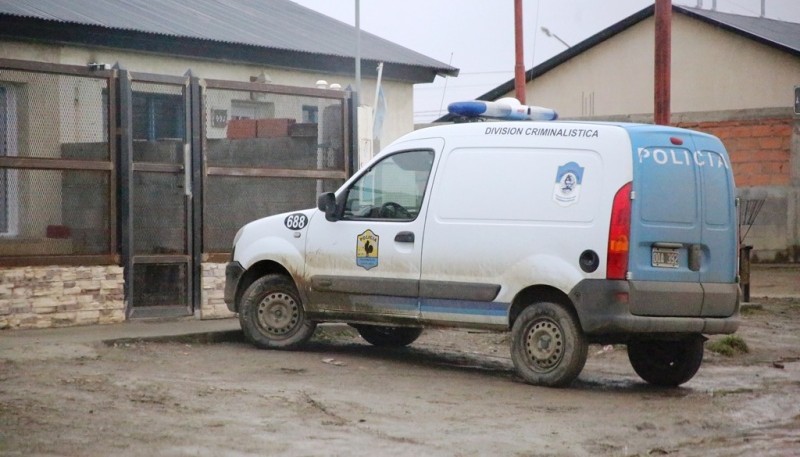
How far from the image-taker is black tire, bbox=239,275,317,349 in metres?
11.7

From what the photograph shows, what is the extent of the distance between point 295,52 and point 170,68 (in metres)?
2.30

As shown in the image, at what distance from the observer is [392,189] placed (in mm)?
11016

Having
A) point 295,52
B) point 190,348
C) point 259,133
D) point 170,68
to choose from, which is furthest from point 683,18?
point 190,348

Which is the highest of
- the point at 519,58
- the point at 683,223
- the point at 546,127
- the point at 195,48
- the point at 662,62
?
the point at 519,58

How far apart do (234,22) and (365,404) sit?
46.5 feet

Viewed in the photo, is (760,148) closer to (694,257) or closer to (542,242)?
(694,257)

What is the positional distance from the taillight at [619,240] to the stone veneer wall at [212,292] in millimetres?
5320

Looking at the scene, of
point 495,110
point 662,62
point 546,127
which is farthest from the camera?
point 662,62

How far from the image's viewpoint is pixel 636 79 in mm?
A: 36375

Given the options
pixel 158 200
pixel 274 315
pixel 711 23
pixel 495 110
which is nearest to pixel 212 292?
pixel 158 200

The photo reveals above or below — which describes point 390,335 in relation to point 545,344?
below

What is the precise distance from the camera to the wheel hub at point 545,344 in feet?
32.2

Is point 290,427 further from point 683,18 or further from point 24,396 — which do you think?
point 683,18

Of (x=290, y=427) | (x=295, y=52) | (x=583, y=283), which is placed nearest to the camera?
(x=290, y=427)
